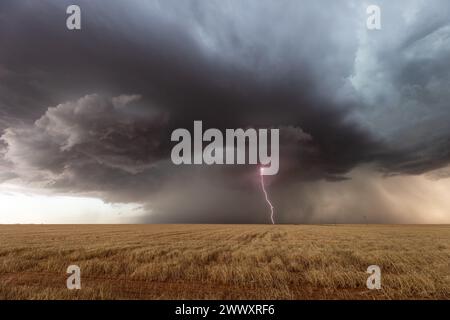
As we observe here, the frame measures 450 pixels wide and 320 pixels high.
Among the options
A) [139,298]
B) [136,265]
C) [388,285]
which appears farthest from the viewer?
[136,265]

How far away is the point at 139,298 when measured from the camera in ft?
30.8

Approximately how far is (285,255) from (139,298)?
11190mm

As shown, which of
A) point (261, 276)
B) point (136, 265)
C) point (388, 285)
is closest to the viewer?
point (388, 285)

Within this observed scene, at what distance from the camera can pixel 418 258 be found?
1744 centimetres

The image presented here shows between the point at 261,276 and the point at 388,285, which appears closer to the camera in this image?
the point at 388,285
